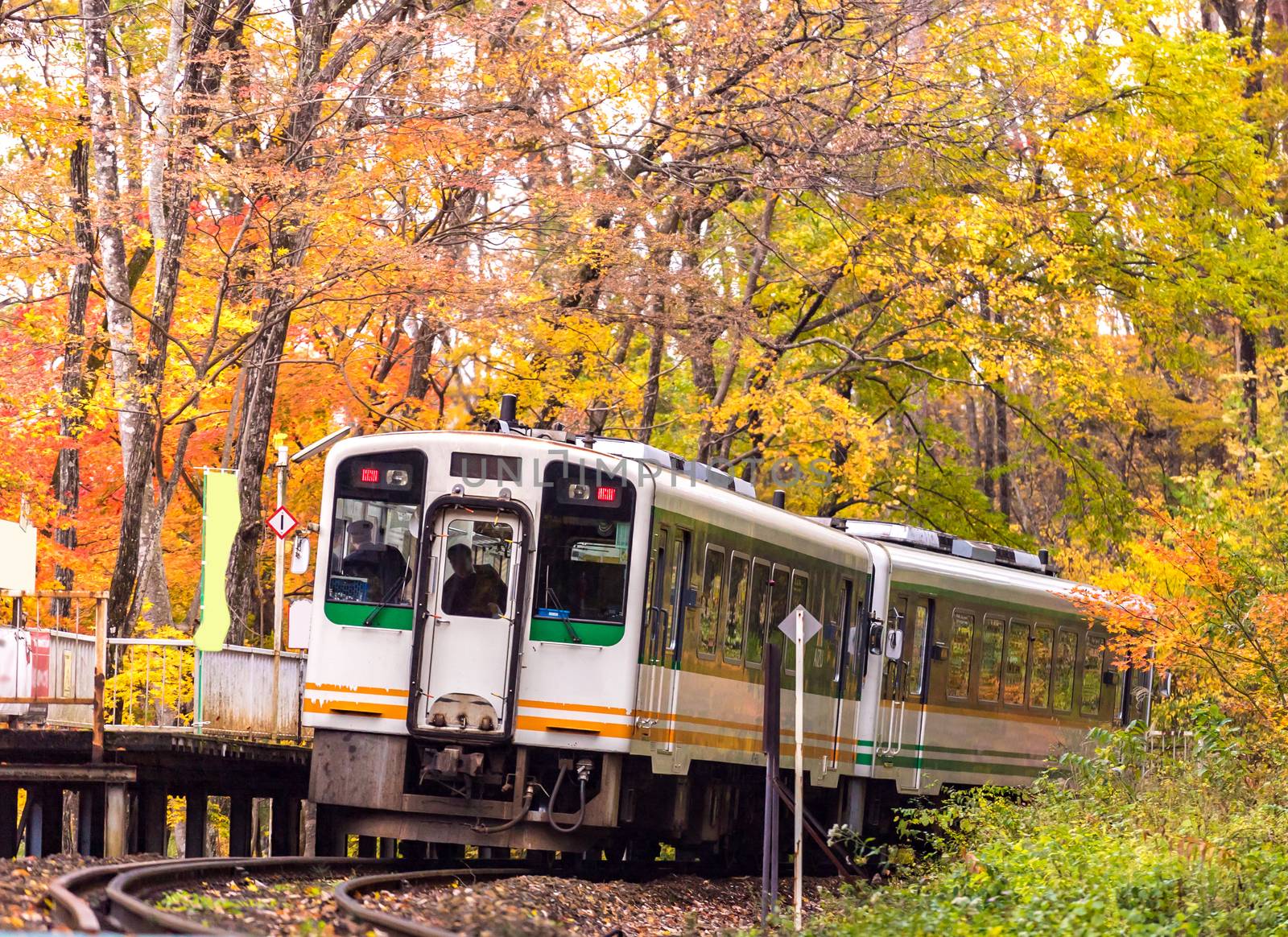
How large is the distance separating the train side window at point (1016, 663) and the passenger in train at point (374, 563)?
28.8 ft

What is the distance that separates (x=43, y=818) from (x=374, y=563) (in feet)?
11.0

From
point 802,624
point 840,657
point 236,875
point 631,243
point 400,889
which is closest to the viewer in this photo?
point 236,875

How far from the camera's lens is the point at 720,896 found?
45.3 feet

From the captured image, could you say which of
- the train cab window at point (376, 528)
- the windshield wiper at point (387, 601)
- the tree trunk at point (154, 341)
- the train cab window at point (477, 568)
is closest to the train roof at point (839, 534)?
the train cab window at point (376, 528)

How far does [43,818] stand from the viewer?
1345cm

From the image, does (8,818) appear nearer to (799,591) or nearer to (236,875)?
(236,875)

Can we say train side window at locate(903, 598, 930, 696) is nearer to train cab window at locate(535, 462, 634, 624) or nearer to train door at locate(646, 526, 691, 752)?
train door at locate(646, 526, 691, 752)

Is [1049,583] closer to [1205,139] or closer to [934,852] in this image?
[934,852]

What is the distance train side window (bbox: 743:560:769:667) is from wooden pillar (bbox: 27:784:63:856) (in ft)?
18.4

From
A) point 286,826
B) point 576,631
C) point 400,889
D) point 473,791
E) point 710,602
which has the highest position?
point 710,602

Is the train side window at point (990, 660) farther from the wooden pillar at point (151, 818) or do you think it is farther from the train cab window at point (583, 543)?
the wooden pillar at point (151, 818)

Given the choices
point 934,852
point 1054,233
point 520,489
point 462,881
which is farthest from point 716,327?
point 462,881

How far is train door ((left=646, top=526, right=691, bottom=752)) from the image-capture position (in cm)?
1291

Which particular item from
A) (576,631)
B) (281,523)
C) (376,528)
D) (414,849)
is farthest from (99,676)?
(281,523)
